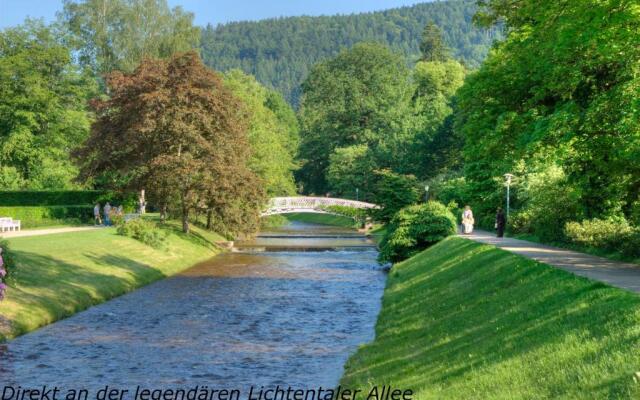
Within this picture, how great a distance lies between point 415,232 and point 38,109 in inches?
1663

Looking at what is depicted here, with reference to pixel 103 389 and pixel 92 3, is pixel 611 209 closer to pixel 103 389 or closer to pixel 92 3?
pixel 103 389

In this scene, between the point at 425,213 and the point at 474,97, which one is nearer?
the point at 474,97

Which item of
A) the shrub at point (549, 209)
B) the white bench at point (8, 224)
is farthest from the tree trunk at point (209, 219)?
the shrub at point (549, 209)

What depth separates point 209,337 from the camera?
845 inches

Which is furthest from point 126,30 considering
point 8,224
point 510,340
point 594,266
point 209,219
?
point 510,340

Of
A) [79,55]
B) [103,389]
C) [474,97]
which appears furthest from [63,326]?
[79,55]

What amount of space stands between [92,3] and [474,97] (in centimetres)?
5609

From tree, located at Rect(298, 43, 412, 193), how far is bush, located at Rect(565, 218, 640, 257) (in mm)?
60617

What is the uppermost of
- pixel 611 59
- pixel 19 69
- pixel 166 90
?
pixel 19 69

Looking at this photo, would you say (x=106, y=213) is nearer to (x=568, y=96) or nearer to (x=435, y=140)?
(x=568, y=96)

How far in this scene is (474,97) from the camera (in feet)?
94.1

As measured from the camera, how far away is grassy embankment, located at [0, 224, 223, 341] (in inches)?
940

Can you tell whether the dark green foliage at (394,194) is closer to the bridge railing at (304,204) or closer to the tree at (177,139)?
the tree at (177,139)

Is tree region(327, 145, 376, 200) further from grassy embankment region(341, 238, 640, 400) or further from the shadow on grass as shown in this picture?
grassy embankment region(341, 238, 640, 400)
